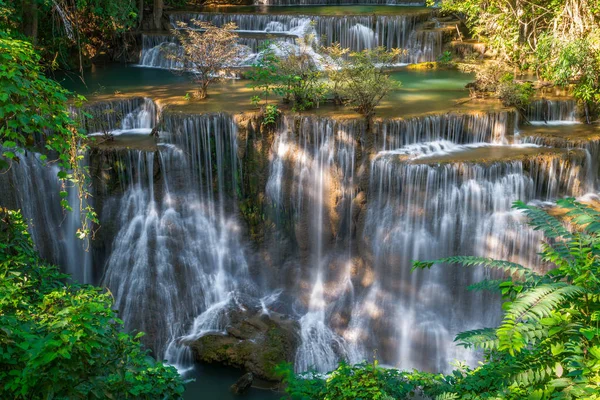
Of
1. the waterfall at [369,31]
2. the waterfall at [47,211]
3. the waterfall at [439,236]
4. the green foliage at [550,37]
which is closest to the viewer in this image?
the waterfall at [439,236]

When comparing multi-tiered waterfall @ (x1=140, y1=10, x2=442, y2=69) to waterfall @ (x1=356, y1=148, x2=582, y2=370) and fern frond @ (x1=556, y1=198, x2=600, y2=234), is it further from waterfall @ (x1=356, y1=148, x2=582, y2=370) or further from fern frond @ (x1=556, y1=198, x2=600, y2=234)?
fern frond @ (x1=556, y1=198, x2=600, y2=234)

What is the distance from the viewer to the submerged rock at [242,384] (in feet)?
31.0

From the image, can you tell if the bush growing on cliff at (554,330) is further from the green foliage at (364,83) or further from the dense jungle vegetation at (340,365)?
the green foliage at (364,83)

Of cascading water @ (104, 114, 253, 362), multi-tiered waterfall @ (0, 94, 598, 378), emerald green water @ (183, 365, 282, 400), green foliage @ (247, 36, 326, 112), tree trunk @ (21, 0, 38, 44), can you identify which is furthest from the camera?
tree trunk @ (21, 0, 38, 44)

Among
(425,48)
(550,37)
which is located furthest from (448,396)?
(425,48)

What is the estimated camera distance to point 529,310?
347 centimetres

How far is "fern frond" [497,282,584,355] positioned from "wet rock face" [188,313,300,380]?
22.4 ft

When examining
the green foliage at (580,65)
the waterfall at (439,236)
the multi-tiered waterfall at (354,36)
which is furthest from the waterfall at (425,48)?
the waterfall at (439,236)

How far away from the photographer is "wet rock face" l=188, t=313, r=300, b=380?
392 inches

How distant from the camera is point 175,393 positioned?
555 cm

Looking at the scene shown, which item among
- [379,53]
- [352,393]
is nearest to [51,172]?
[379,53]

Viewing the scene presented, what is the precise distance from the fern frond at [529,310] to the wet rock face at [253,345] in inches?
269

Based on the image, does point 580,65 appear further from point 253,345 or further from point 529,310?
point 529,310

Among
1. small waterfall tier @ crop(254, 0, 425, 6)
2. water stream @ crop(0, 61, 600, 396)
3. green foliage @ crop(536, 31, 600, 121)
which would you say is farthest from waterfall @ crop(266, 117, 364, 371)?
small waterfall tier @ crop(254, 0, 425, 6)
